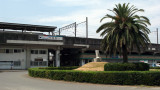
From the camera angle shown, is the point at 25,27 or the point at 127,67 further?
the point at 25,27

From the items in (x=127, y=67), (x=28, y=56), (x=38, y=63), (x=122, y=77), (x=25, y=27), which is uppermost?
(x=25, y=27)

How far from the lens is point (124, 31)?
20.7 metres

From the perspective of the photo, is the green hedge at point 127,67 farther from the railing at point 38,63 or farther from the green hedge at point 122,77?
the railing at point 38,63

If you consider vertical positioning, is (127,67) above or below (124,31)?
below

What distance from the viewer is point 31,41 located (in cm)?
4216

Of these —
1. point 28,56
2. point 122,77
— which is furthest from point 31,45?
point 122,77

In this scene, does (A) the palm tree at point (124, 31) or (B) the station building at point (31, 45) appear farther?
(B) the station building at point (31, 45)

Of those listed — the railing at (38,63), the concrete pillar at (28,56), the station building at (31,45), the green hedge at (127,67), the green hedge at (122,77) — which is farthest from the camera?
the railing at (38,63)

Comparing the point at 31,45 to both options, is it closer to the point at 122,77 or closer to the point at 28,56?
the point at 28,56

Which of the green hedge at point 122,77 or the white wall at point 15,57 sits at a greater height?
the white wall at point 15,57

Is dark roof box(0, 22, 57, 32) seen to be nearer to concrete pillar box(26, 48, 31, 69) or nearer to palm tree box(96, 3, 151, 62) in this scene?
concrete pillar box(26, 48, 31, 69)

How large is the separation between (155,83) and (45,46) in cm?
3261

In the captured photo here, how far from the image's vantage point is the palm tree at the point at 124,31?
66.6ft

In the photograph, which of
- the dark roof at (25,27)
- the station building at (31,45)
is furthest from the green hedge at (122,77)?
the dark roof at (25,27)
